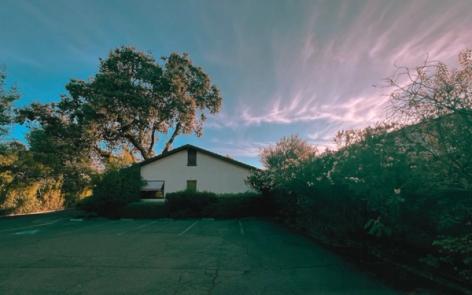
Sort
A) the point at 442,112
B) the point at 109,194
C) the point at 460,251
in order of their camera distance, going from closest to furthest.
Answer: the point at 442,112 → the point at 460,251 → the point at 109,194

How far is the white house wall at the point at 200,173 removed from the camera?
19.7 m

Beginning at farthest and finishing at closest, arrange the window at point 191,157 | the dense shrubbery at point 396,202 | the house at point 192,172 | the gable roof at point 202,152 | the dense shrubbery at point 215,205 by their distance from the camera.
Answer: the window at point 191,157 < the gable roof at point 202,152 < the house at point 192,172 < the dense shrubbery at point 215,205 < the dense shrubbery at point 396,202

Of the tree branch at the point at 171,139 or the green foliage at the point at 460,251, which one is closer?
the green foliage at the point at 460,251

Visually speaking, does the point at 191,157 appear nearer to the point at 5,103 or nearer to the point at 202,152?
the point at 202,152

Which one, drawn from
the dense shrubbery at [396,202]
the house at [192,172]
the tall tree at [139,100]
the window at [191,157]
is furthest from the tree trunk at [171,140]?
the dense shrubbery at [396,202]

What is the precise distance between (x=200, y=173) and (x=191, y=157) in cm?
159

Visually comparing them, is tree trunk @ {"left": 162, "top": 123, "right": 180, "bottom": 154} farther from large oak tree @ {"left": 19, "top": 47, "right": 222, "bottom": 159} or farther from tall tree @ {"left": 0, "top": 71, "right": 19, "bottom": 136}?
tall tree @ {"left": 0, "top": 71, "right": 19, "bottom": 136}

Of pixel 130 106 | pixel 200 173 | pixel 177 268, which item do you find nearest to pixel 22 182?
pixel 130 106

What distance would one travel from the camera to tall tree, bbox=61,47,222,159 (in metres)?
22.6

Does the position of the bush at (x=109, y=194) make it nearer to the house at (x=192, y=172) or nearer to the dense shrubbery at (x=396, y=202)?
the house at (x=192, y=172)

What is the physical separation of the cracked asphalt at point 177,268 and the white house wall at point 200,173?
1135 cm

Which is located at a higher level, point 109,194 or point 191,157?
point 191,157

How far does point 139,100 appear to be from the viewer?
23.9m

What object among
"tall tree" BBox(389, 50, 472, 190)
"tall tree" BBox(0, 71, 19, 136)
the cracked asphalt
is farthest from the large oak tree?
"tall tree" BBox(389, 50, 472, 190)
